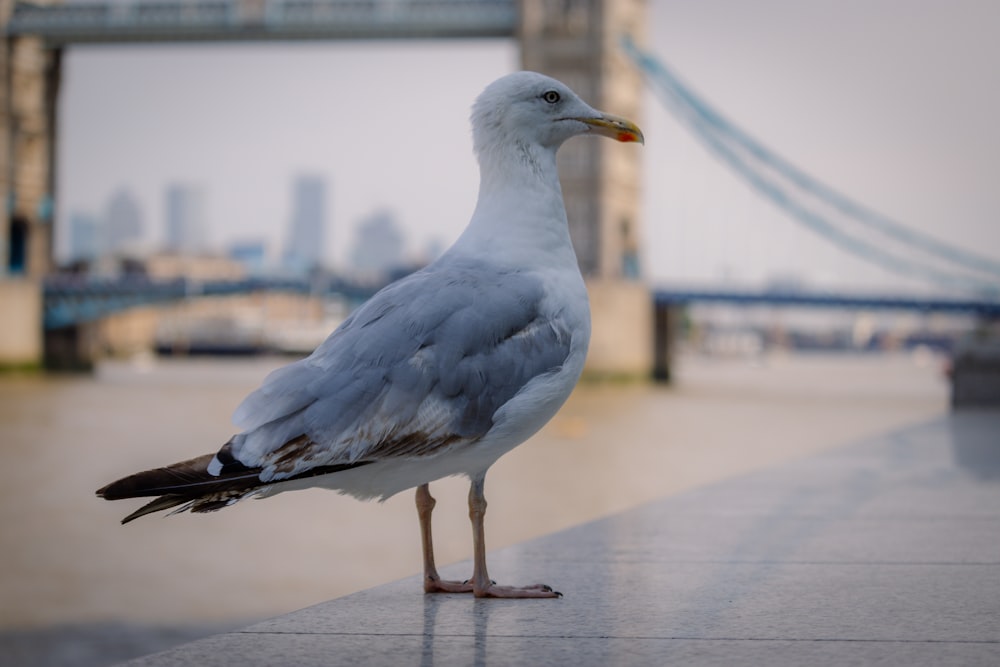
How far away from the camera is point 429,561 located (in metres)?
2.15

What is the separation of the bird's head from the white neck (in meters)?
0.02

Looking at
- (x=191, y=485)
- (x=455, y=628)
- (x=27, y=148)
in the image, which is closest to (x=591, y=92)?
(x=27, y=148)

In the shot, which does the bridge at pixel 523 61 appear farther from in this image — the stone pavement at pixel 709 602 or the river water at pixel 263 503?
the stone pavement at pixel 709 602

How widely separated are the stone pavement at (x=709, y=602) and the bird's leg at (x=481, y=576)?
0.03 meters

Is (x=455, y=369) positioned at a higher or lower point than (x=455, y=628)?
higher

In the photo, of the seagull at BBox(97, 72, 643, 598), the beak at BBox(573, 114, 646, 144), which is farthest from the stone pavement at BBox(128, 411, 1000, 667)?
the beak at BBox(573, 114, 646, 144)

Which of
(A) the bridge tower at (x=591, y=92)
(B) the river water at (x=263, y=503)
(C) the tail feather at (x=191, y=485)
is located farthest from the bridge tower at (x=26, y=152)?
(C) the tail feather at (x=191, y=485)

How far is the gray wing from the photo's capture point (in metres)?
1.82

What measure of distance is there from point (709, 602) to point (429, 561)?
461mm

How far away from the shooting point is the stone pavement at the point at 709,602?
1.68 metres

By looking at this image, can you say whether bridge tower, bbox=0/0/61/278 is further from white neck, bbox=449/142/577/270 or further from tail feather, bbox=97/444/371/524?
Result: tail feather, bbox=97/444/371/524

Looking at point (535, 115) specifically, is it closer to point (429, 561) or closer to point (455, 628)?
point (429, 561)

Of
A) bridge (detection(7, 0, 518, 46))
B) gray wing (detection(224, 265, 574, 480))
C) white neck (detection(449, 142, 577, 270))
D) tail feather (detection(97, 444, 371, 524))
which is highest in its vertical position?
bridge (detection(7, 0, 518, 46))

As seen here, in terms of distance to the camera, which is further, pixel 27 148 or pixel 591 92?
pixel 27 148
